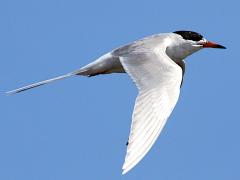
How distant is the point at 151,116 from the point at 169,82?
81cm

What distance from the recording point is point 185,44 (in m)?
10.5

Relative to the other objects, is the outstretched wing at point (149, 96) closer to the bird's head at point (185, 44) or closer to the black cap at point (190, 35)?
the bird's head at point (185, 44)

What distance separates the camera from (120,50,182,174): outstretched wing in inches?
297

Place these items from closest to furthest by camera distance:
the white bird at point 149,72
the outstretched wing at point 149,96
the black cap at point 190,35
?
the outstretched wing at point 149,96
the white bird at point 149,72
the black cap at point 190,35

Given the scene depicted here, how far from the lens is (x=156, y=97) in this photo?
8.34 m

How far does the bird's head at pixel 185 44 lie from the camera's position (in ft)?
33.8

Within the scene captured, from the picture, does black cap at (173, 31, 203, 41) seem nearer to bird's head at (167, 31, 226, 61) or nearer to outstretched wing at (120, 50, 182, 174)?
bird's head at (167, 31, 226, 61)

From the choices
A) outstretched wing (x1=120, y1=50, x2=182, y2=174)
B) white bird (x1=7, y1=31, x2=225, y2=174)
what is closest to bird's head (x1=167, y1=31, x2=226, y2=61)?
white bird (x1=7, y1=31, x2=225, y2=174)

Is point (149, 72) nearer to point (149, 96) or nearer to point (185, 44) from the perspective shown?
point (149, 96)

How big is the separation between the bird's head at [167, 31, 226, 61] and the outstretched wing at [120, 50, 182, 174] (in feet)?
2.48

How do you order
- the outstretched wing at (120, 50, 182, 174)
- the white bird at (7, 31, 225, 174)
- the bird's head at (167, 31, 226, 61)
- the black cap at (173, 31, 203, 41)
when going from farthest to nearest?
the black cap at (173, 31, 203, 41) < the bird's head at (167, 31, 226, 61) < the white bird at (7, 31, 225, 174) < the outstretched wing at (120, 50, 182, 174)

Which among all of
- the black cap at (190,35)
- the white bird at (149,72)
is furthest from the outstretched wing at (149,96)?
the black cap at (190,35)

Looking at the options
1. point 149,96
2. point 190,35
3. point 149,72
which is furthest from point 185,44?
point 149,96

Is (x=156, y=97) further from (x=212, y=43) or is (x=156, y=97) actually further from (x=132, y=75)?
(x=212, y=43)
